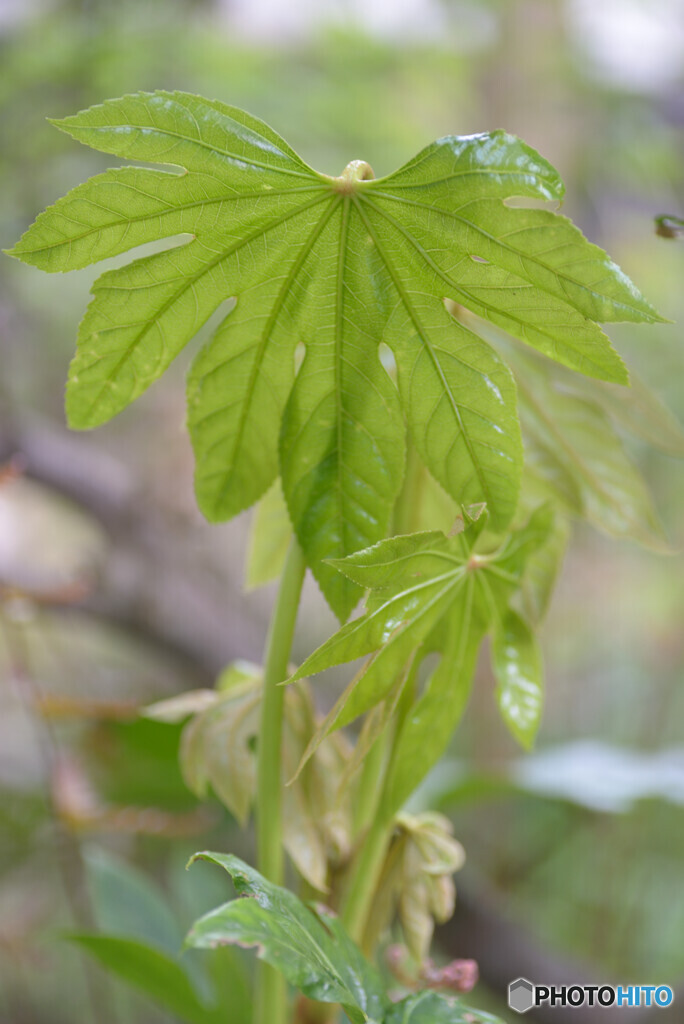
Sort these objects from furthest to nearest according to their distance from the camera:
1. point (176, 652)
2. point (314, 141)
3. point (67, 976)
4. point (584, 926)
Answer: point (314, 141), point (584, 926), point (67, 976), point (176, 652)

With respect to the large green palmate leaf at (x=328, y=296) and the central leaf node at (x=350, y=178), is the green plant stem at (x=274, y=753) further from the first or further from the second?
the central leaf node at (x=350, y=178)

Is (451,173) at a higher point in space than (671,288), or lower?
lower

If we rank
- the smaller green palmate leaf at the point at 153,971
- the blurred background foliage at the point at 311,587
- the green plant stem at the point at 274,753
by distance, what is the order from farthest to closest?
the blurred background foliage at the point at 311,587, the smaller green palmate leaf at the point at 153,971, the green plant stem at the point at 274,753

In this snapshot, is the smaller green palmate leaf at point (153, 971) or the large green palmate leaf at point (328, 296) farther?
the smaller green palmate leaf at point (153, 971)

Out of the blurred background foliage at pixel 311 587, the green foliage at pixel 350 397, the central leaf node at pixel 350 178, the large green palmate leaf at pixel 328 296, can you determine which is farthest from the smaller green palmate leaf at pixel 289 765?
the blurred background foliage at pixel 311 587

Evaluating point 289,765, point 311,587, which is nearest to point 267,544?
point 289,765

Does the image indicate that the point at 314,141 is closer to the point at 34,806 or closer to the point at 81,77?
the point at 81,77

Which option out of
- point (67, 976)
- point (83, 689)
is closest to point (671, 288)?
point (83, 689)

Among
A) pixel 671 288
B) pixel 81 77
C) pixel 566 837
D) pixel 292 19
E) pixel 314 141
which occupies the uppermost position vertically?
pixel 292 19
